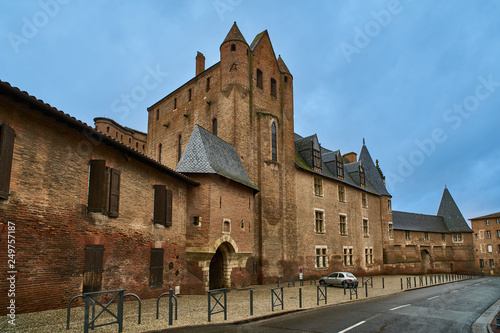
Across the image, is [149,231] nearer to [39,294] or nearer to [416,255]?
[39,294]

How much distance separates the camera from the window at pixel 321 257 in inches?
1243

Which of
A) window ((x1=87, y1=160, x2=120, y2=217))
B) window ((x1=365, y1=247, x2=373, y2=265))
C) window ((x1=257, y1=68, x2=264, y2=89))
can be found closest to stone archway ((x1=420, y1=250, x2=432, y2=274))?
window ((x1=365, y1=247, x2=373, y2=265))

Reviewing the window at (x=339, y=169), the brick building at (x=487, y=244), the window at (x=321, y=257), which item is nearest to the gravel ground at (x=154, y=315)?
the window at (x=321, y=257)

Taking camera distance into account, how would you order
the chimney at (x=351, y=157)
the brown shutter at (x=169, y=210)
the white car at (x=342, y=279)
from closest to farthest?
the brown shutter at (x=169, y=210), the white car at (x=342, y=279), the chimney at (x=351, y=157)

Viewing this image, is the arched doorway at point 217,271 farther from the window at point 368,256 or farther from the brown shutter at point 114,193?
the window at point 368,256

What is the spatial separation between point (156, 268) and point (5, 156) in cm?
836

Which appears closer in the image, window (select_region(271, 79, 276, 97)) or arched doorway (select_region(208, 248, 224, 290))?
arched doorway (select_region(208, 248, 224, 290))

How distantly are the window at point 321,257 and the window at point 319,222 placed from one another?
153 centimetres

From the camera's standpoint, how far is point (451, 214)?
58.6 m

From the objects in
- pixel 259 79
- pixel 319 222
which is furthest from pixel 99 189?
pixel 319 222

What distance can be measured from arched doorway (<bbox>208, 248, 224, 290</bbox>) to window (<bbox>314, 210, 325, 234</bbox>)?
13.6m

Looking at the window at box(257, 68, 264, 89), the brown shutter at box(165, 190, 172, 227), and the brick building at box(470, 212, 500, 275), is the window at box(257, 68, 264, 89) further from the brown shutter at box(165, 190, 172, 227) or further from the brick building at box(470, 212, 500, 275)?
the brick building at box(470, 212, 500, 275)

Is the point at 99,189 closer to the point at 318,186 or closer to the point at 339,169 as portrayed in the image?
the point at 318,186

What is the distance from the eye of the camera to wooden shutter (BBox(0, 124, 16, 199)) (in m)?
9.33
